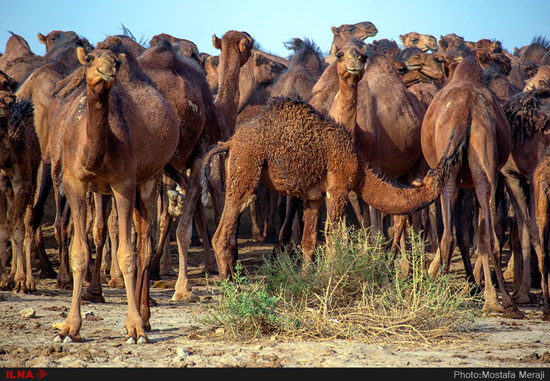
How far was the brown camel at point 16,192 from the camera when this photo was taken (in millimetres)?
9930

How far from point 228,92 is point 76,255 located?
5.43 m

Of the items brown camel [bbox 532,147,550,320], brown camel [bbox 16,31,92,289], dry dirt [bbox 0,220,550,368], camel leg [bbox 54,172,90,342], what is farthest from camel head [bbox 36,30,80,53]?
brown camel [bbox 532,147,550,320]

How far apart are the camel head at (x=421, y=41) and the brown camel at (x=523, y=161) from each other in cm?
1460

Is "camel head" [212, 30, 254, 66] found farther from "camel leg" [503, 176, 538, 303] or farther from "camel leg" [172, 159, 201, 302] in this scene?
"camel leg" [503, 176, 538, 303]

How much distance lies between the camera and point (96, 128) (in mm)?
6535

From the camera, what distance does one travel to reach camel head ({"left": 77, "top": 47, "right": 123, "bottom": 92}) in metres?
6.29

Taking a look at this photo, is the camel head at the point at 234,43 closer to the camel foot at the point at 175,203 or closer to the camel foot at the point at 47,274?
the camel foot at the point at 175,203

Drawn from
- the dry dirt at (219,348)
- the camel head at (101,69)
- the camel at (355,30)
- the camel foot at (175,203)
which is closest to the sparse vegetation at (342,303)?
the dry dirt at (219,348)

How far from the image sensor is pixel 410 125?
11.5 meters

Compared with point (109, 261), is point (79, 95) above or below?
above
